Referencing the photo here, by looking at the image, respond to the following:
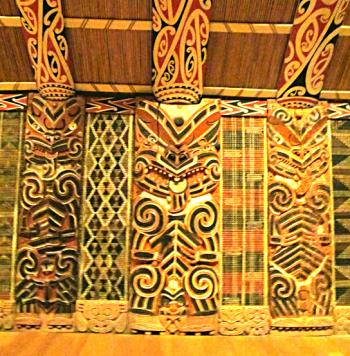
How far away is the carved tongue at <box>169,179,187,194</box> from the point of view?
8.45 feet

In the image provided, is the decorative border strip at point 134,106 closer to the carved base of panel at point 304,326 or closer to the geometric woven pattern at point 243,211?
the geometric woven pattern at point 243,211

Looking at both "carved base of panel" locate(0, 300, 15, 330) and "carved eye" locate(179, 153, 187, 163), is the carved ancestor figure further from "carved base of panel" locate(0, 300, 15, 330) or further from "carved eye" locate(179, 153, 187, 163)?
"carved base of panel" locate(0, 300, 15, 330)

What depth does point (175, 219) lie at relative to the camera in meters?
2.55

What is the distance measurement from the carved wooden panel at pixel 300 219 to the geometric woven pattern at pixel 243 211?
7 cm

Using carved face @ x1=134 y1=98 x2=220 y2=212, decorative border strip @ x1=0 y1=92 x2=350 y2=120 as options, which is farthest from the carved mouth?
decorative border strip @ x1=0 y1=92 x2=350 y2=120

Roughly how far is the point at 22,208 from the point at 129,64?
1.11 metres

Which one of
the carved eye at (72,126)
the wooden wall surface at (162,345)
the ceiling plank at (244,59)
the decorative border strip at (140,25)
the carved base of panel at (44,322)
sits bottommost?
the wooden wall surface at (162,345)

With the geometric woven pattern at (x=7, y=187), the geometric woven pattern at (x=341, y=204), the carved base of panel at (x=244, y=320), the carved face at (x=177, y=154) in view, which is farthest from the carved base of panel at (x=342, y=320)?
the geometric woven pattern at (x=7, y=187)

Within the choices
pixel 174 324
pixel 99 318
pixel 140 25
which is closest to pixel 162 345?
pixel 174 324

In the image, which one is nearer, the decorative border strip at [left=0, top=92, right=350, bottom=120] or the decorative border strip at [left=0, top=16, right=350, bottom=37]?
the decorative border strip at [left=0, top=16, right=350, bottom=37]

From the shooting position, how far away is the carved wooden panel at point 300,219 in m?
2.53

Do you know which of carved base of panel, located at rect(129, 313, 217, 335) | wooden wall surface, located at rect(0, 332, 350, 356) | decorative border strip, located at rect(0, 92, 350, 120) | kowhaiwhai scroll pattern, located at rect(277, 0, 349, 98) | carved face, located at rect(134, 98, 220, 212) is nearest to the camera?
wooden wall surface, located at rect(0, 332, 350, 356)

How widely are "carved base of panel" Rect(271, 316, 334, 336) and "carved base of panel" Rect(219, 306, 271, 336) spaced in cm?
7

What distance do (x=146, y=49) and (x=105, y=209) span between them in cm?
101
